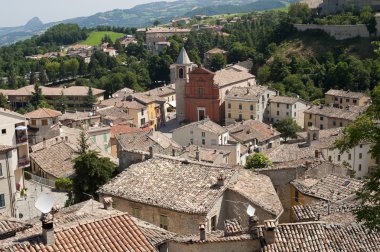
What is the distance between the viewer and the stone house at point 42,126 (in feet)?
171

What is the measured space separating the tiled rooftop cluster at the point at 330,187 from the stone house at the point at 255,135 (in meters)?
32.4

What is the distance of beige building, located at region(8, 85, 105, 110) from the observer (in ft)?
328

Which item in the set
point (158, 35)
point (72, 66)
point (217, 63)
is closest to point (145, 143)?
point (217, 63)

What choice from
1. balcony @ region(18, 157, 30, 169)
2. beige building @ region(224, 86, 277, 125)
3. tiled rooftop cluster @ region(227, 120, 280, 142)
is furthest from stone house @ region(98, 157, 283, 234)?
beige building @ region(224, 86, 277, 125)

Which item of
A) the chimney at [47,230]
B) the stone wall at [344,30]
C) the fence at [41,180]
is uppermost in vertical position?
the stone wall at [344,30]

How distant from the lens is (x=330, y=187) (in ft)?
70.7

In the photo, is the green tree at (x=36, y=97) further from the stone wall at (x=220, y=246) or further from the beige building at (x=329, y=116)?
the stone wall at (x=220, y=246)

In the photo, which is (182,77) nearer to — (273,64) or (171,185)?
(273,64)

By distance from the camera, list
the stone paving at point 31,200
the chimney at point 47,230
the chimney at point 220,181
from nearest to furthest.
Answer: the chimney at point 47,230 < the chimney at point 220,181 < the stone paving at point 31,200

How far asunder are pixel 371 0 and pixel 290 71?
3051cm

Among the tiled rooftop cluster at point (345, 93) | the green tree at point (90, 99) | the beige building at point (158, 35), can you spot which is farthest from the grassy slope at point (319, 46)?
the beige building at point (158, 35)

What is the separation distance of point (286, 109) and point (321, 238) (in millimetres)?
60117

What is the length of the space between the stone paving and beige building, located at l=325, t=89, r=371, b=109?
49.8 meters

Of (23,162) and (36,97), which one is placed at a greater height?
(23,162)
